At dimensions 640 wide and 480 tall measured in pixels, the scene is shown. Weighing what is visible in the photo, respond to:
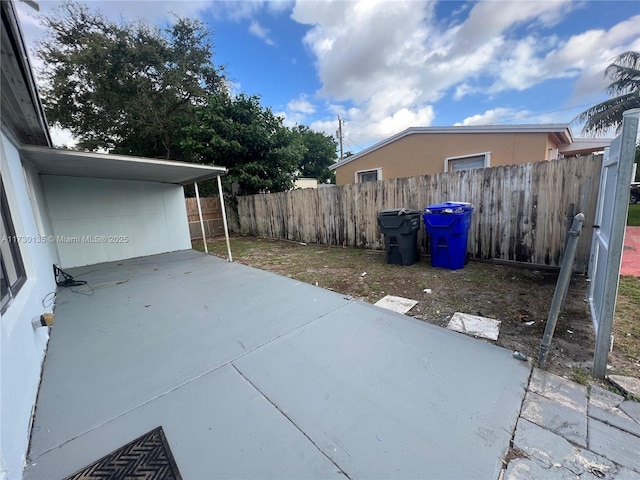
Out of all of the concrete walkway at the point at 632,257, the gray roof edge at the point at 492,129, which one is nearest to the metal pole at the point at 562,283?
the concrete walkway at the point at 632,257

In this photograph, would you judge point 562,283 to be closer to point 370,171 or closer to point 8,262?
point 8,262

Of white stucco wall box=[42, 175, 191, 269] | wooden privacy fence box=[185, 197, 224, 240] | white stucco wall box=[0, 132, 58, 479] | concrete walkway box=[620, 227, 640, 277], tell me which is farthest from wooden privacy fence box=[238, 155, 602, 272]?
wooden privacy fence box=[185, 197, 224, 240]

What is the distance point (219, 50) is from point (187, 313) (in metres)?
14.3

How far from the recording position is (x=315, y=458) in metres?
1.35

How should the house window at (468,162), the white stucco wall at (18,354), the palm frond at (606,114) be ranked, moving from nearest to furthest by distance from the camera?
the white stucco wall at (18,354) → the house window at (468,162) → the palm frond at (606,114)

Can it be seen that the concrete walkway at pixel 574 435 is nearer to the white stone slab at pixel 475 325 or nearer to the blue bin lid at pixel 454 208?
the white stone slab at pixel 475 325

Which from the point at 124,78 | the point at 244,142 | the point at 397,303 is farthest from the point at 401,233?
the point at 124,78

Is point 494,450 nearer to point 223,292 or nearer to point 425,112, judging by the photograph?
point 223,292

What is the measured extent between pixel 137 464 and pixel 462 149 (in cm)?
903

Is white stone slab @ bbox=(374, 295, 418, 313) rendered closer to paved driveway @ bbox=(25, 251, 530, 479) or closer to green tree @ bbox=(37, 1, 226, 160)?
paved driveway @ bbox=(25, 251, 530, 479)

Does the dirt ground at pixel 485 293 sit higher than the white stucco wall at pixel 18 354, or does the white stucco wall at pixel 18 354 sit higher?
the white stucco wall at pixel 18 354

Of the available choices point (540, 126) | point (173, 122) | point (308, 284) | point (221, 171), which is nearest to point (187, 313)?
point (308, 284)

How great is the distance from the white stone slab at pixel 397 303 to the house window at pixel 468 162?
556 cm

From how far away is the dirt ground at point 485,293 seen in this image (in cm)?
214
